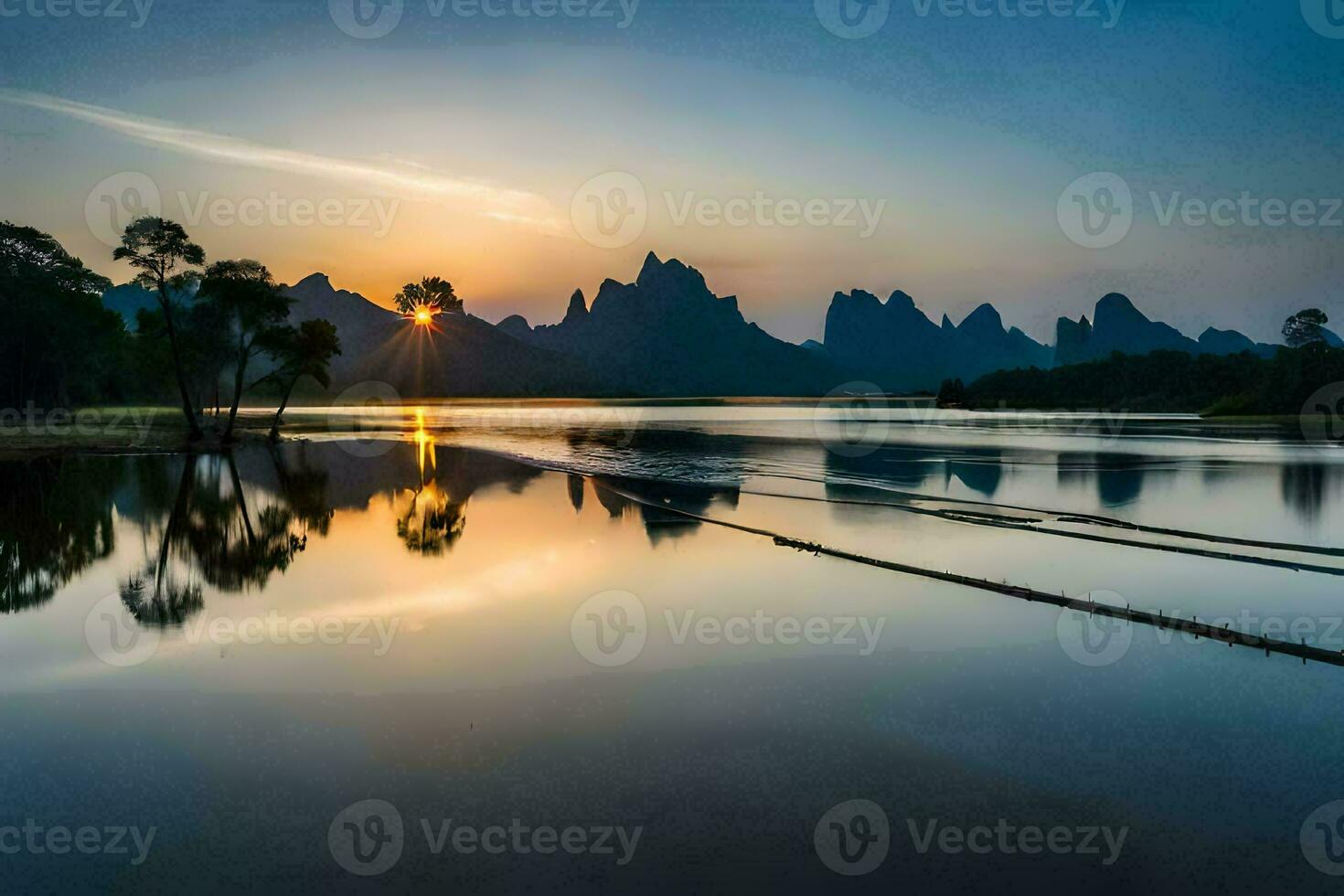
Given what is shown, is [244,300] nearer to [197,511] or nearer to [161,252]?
[161,252]

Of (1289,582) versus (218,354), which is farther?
(218,354)

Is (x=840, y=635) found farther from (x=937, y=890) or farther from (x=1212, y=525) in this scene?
(x=1212, y=525)

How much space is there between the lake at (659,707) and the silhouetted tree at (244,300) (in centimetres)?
3406

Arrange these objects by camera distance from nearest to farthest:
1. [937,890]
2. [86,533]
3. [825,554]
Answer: [937,890] < [825,554] < [86,533]

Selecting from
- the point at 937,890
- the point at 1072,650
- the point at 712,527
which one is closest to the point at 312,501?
the point at 712,527

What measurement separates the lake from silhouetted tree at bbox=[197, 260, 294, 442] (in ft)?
112

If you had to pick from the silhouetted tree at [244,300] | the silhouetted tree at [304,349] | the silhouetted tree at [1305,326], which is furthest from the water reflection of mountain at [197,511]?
the silhouetted tree at [1305,326]

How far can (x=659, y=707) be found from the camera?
35.2 ft

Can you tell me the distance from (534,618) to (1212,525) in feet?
70.2

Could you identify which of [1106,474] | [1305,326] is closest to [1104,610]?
[1106,474]

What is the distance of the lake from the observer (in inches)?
287

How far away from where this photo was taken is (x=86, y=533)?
22.5m

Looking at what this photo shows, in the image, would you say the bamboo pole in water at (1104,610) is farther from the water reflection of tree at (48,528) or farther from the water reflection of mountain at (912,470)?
the water reflection of tree at (48,528)

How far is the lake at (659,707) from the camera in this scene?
23.9 feet
